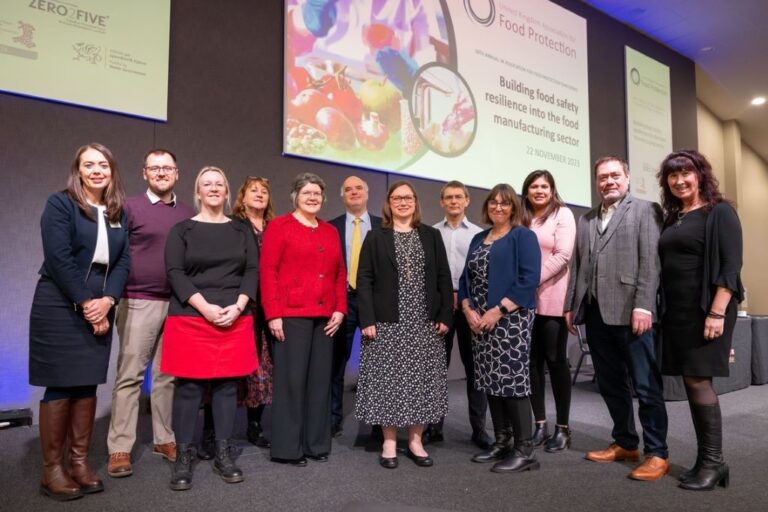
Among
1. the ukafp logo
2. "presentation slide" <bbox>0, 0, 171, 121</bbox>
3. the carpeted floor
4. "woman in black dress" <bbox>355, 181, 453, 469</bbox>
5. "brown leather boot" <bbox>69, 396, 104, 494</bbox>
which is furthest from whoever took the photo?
the ukafp logo

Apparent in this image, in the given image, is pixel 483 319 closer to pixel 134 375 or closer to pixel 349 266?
pixel 349 266

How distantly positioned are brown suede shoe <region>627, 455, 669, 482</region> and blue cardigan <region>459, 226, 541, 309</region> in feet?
2.67

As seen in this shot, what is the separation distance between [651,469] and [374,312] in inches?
53.7

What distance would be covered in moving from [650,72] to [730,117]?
423 cm

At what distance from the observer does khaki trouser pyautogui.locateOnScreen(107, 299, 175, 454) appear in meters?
2.42

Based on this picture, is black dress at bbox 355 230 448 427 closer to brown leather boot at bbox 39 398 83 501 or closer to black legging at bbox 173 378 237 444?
black legging at bbox 173 378 237 444

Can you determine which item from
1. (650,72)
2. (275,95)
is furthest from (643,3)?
(275,95)

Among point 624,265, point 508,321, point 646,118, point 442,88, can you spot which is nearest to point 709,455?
point 624,265

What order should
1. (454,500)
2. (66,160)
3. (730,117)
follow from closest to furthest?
1. (454,500)
2. (66,160)
3. (730,117)

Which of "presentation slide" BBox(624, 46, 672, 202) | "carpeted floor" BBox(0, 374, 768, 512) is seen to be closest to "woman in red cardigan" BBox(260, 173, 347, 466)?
"carpeted floor" BBox(0, 374, 768, 512)

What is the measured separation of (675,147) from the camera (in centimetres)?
752

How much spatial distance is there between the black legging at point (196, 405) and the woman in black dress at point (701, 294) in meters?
1.86

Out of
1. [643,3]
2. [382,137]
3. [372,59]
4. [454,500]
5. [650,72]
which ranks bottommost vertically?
[454,500]

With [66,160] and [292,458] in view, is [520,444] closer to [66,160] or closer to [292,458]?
[292,458]
